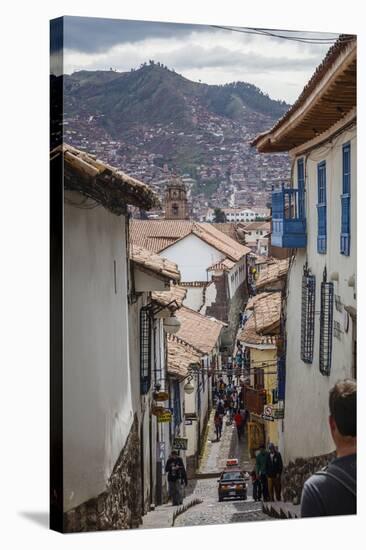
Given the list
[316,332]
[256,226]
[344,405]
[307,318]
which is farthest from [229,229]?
[344,405]

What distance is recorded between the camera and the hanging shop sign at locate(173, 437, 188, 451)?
878 centimetres

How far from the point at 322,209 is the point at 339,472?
67.7 inches

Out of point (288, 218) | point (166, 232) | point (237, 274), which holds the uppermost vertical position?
point (288, 218)

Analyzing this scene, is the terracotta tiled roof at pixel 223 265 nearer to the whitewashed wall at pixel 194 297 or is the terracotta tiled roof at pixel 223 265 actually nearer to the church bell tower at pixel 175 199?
the whitewashed wall at pixel 194 297

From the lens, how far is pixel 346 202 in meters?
9.05

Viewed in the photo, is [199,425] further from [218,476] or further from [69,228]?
[69,228]

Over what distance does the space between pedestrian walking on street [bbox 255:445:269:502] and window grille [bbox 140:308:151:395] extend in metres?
0.90

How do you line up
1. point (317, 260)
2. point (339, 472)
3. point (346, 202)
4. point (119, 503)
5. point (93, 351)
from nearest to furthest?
point (93, 351) → point (119, 503) → point (339, 472) → point (346, 202) → point (317, 260)

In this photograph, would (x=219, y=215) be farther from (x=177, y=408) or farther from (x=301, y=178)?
(x=177, y=408)

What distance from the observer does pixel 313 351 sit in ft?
30.0

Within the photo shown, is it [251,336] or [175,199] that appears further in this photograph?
[251,336]

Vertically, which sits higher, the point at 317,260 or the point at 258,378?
the point at 317,260

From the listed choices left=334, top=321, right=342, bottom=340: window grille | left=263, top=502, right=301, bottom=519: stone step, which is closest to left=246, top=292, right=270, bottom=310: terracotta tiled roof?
left=334, top=321, right=342, bottom=340: window grille

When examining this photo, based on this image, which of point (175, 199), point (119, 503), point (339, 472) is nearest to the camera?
point (119, 503)
